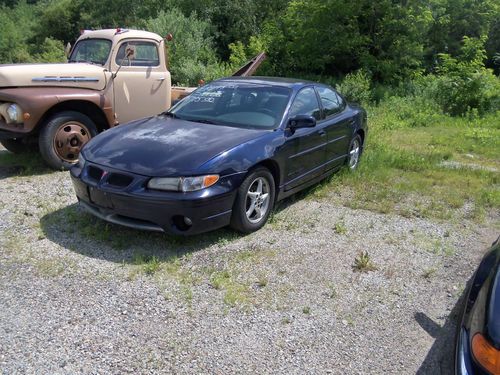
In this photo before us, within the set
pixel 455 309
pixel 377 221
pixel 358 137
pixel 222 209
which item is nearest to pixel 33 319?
pixel 222 209

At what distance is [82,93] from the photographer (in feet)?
22.0

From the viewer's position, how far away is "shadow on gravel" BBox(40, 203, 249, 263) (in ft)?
14.2

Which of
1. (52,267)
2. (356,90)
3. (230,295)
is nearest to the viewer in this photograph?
(230,295)

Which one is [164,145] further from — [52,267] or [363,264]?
[363,264]

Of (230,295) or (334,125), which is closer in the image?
(230,295)

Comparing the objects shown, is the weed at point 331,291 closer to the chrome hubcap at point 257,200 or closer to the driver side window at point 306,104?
the chrome hubcap at point 257,200

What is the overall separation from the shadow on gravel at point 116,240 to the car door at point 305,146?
1092 mm

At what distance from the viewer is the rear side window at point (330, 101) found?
6270mm

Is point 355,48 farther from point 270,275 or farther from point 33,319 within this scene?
point 33,319

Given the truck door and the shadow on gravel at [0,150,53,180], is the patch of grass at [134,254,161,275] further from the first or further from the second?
the truck door

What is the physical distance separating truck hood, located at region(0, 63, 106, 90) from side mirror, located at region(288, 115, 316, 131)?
10.8 ft

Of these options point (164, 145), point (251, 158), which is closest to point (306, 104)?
point (251, 158)

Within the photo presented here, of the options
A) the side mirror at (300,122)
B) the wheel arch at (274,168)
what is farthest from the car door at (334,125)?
the wheel arch at (274,168)

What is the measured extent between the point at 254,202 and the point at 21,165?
404 cm
